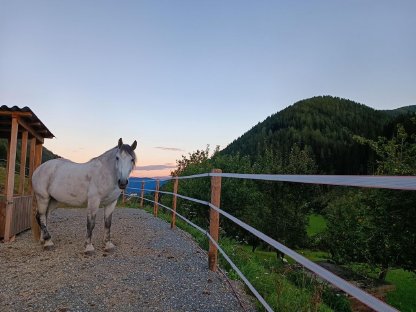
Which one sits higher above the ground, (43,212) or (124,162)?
(124,162)

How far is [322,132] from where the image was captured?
4577 inches

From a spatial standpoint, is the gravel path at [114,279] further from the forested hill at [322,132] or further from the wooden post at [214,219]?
the forested hill at [322,132]

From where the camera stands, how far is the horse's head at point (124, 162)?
593 cm

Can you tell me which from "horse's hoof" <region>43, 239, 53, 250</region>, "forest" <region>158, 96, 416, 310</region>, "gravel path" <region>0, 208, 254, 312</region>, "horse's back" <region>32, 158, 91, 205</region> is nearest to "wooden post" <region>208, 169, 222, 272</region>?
"gravel path" <region>0, 208, 254, 312</region>

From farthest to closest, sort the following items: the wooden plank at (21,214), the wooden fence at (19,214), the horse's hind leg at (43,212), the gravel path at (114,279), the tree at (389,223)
Result: the tree at (389,223), the wooden plank at (21,214), the wooden fence at (19,214), the horse's hind leg at (43,212), the gravel path at (114,279)

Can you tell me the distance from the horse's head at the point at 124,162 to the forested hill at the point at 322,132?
65.9 metres

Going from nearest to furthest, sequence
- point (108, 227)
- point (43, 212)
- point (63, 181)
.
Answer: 1. point (108, 227)
2. point (63, 181)
3. point (43, 212)

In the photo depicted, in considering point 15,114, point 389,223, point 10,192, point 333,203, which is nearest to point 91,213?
point 10,192

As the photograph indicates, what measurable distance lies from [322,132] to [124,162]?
384 feet

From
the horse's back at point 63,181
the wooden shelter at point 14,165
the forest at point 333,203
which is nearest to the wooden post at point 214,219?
the horse's back at point 63,181

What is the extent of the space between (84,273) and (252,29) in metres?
13.7

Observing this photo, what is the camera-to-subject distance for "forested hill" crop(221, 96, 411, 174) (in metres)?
79.1

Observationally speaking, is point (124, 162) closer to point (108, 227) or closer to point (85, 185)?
point (85, 185)

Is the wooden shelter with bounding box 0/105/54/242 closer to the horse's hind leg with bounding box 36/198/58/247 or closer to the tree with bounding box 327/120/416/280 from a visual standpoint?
the horse's hind leg with bounding box 36/198/58/247
